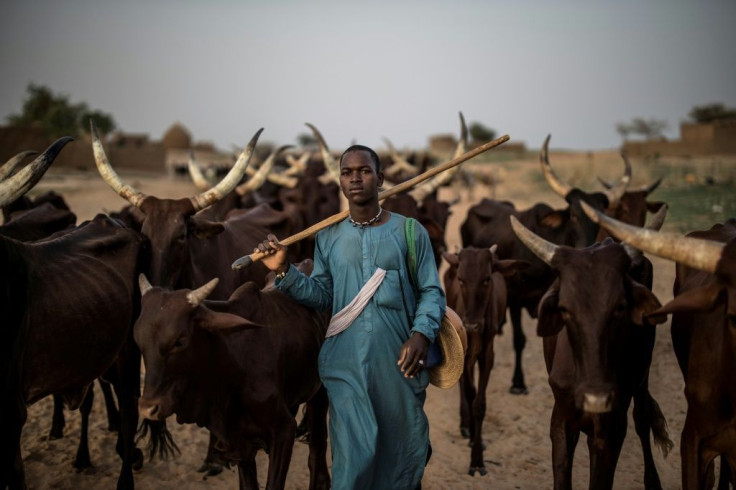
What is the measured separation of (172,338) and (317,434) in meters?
1.72

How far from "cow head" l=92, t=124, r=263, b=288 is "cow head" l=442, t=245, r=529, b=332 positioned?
7.04ft

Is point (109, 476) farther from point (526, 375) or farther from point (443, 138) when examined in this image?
point (443, 138)

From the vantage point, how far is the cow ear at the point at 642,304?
3.46 metres

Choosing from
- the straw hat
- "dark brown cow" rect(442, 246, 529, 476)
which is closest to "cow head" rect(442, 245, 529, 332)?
"dark brown cow" rect(442, 246, 529, 476)

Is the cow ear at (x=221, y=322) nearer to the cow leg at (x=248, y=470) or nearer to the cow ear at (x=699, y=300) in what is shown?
the cow leg at (x=248, y=470)

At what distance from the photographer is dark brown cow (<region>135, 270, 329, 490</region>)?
3.45 m

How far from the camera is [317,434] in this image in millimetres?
4742

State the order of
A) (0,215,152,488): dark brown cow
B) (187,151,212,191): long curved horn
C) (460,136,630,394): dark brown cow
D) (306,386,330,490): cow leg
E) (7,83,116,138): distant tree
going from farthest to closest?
(7,83,116,138): distant tree, (187,151,212,191): long curved horn, (460,136,630,394): dark brown cow, (306,386,330,490): cow leg, (0,215,152,488): dark brown cow

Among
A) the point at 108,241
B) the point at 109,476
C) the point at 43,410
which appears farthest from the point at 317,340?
the point at 43,410

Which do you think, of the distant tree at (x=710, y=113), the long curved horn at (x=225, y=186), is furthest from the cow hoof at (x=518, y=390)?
the distant tree at (x=710, y=113)

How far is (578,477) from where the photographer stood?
17.5 ft

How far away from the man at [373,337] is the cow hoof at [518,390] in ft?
13.0

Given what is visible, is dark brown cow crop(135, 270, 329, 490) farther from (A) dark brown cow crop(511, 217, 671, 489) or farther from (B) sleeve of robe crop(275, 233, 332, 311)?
(A) dark brown cow crop(511, 217, 671, 489)

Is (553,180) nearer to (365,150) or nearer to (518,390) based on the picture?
(518,390)
